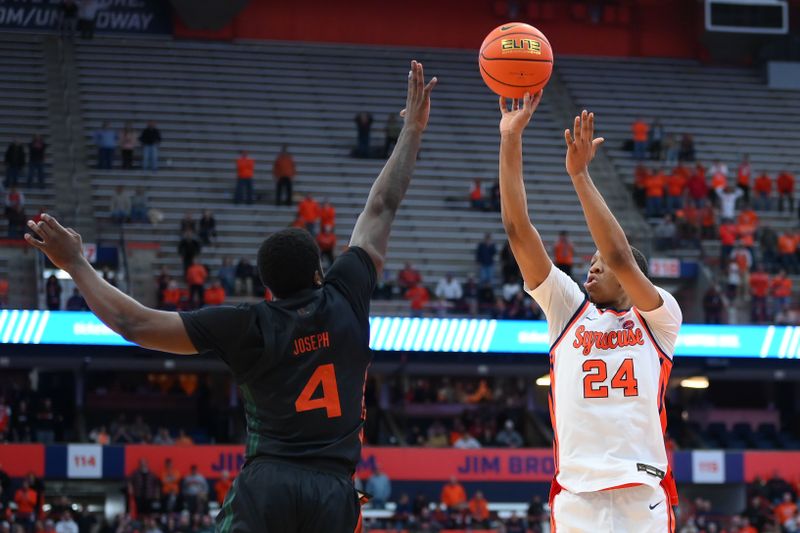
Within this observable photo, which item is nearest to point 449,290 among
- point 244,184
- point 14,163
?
point 244,184

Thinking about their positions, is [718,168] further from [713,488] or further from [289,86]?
[289,86]

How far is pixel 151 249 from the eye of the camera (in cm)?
3272

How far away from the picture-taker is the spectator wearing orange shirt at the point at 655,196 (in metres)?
36.5

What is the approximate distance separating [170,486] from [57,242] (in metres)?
23.1

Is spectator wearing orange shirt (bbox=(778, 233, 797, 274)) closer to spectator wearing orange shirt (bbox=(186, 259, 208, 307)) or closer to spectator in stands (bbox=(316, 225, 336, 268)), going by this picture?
spectator in stands (bbox=(316, 225, 336, 268))

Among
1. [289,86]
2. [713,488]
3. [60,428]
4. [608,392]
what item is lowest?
[713,488]

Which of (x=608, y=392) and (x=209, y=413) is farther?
(x=209, y=413)

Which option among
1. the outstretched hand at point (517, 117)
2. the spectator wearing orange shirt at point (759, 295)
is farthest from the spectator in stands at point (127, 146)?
the outstretched hand at point (517, 117)

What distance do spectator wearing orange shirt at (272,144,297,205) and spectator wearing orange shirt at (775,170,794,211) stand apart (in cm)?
1330

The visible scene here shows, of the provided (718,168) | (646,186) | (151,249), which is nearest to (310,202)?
(151,249)

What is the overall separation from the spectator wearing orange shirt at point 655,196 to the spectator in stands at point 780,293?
436 centimetres

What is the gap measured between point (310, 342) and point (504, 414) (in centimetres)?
2872

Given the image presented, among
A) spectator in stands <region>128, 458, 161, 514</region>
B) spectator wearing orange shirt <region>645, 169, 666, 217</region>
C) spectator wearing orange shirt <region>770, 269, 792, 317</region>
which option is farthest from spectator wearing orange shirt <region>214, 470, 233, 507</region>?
spectator wearing orange shirt <region>645, 169, 666, 217</region>

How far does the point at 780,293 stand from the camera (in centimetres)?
3294
